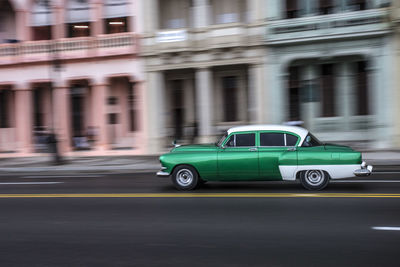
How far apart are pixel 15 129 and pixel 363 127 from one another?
19.4m

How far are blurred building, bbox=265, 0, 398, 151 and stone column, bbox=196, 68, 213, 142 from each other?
3048 mm

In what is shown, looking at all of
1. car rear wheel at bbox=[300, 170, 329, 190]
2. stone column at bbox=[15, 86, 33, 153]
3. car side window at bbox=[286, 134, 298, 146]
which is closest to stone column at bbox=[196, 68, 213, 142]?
stone column at bbox=[15, 86, 33, 153]

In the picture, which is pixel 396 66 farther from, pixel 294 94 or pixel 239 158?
pixel 239 158

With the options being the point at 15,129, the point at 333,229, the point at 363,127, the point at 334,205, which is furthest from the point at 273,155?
the point at 15,129

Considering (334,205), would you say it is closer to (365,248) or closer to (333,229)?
(333,229)

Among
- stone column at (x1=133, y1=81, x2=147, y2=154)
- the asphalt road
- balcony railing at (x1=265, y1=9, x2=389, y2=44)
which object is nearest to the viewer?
the asphalt road

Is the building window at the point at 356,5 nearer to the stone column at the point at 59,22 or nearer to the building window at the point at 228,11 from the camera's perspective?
the building window at the point at 228,11

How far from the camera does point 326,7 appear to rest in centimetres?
2014

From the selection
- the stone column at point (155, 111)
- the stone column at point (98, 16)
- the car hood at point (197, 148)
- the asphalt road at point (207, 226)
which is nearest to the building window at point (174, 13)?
the stone column at point (155, 111)

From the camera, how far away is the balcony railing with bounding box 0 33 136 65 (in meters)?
22.6

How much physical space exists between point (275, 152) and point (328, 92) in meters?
12.2

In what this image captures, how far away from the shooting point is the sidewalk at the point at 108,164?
618 inches

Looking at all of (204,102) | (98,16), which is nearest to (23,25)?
(98,16)

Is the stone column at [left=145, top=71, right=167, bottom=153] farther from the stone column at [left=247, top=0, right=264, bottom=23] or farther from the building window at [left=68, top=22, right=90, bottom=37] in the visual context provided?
the stone column at [left=247, top=0, right=264, bottom=23]
